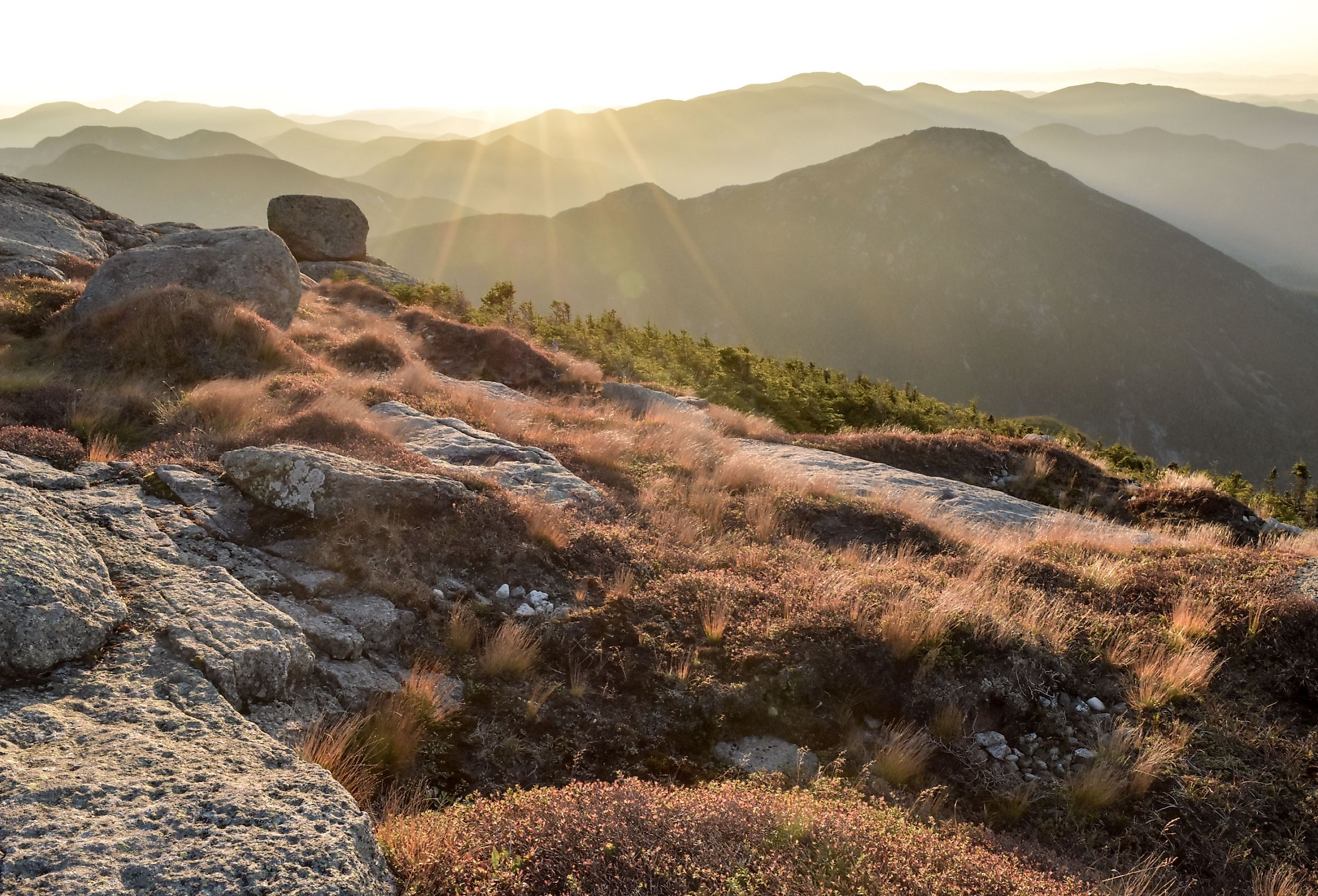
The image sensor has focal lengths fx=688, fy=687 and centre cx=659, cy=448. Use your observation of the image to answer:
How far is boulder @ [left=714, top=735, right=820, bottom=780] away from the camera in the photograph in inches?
201

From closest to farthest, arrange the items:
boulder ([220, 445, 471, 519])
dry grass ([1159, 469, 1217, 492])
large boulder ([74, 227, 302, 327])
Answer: boulder ([220, 445, 471, 519])
large boulder ([74, 227, 302, 327])
dry grass ([1159, 469, 1217, 492])

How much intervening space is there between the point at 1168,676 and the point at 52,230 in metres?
33.2

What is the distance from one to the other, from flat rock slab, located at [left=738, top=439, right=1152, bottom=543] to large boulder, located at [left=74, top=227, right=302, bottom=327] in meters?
12.2

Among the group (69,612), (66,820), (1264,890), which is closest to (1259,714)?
(1264,890)

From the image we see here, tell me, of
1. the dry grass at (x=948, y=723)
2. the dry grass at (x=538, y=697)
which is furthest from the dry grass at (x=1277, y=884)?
the dry grass at (x=538, y=697)

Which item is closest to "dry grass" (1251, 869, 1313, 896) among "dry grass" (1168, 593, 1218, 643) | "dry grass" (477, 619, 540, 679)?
"dry grass" (1168, 593, 1218, 643)

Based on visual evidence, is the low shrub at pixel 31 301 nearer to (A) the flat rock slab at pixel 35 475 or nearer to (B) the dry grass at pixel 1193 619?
(A) the flat rock slab at pixel 35 475

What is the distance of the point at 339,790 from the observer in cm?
338

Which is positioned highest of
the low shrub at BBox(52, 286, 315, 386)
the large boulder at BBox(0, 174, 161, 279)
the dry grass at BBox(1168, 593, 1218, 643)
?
the large boulder at BBox(0, 174, 161, 279)

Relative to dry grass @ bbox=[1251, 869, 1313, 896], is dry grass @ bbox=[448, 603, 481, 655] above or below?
above

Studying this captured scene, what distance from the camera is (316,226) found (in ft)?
127

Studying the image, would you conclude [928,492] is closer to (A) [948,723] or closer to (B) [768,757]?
(A) [948,723]

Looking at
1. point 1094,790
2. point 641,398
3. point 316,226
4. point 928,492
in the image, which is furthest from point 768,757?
point 316,226

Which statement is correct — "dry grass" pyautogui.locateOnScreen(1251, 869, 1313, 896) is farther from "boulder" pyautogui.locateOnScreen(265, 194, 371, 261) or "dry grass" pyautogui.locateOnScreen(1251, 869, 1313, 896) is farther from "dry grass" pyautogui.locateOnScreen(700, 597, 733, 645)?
"boulder" pyautogui.locateOnScreen(265, 194, 371, 261)
